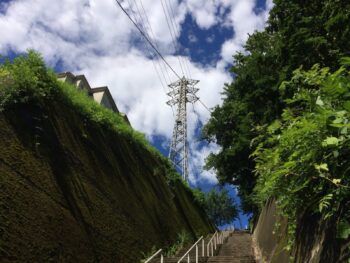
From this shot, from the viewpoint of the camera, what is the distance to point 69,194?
804cm

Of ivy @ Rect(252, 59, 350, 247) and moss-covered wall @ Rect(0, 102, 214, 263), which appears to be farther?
moss-covered wall @ Rect(0, 102, 214, 263)

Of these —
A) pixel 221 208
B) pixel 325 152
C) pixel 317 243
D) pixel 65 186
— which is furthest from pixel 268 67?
pixel 221 208

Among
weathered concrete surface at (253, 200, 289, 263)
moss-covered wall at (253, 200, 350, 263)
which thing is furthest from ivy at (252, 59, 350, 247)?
weathered concrete surface at (253, 200, 289, 263)

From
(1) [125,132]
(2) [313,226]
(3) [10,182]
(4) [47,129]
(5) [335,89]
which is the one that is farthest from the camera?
(1) [125,132]

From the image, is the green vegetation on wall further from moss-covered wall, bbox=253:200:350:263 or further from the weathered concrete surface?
the weathered concrete surface

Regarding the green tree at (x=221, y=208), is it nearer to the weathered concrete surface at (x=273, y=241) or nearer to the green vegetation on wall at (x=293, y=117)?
the green vegetation on wall at (x=293, y=117)

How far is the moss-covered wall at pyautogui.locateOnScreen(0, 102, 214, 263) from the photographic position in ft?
20.5

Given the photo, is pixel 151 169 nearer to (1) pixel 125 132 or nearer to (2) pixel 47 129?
(1) pixel 125 132

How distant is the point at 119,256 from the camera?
9133 millimetres

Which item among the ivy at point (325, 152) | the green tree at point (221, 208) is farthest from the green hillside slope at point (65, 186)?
the green tree at point (221, 208)

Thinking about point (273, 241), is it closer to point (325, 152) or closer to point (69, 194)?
point (69, 194)

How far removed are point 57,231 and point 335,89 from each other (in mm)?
5838

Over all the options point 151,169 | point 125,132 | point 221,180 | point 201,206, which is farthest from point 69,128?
point 201,206

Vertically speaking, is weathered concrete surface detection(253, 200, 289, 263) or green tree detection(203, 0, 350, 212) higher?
green tree detection(203, 0, 350, 212)
